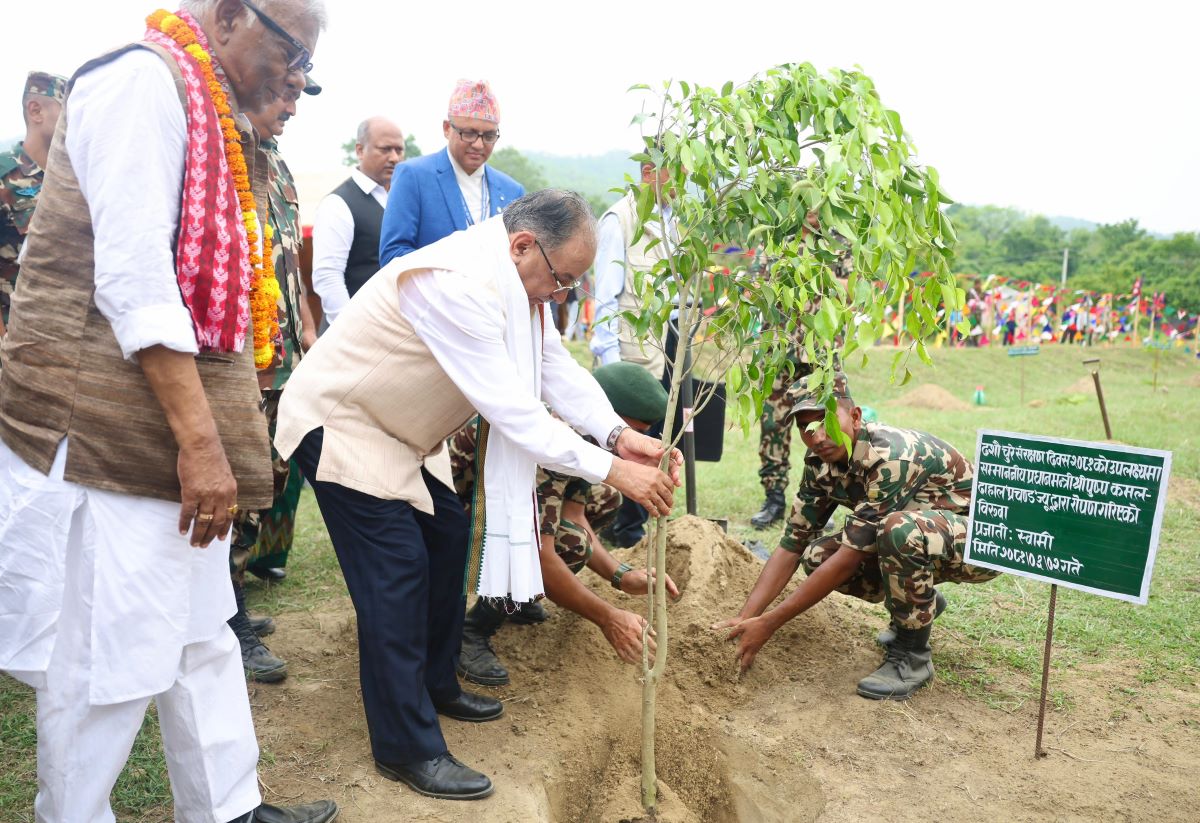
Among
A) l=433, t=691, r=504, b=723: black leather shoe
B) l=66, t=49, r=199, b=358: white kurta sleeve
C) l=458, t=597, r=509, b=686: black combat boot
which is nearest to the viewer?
l=66, t=49, r=199, b=358: white kurta sleeve

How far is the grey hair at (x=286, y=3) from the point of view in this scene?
6.50 ft

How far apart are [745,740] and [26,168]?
12.5 feet

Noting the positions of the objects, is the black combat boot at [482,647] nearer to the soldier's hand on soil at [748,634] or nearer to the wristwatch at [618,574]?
the wristwatch at [618,574]

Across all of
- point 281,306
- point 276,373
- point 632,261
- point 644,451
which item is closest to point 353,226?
point 281,306

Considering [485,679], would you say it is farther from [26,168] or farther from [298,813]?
[26,168]

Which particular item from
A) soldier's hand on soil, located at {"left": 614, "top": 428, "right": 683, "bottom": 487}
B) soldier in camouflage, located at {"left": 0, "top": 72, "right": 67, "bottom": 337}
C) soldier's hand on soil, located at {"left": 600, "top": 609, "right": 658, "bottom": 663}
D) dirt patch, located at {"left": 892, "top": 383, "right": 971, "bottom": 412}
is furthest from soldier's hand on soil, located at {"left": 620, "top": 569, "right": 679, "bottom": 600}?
dirt patch, located at {"left": 892, "top": 383, "right": 971, "bottom": 412}

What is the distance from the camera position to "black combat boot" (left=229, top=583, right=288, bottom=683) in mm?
3285

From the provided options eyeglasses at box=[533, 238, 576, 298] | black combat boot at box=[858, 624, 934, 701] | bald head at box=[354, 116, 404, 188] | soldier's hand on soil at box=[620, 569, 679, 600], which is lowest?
black combat boot at box=[858, 624, 934, 701]

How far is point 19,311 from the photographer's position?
193 cm

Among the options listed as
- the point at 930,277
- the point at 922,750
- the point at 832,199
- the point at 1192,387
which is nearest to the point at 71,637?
the point at 832,199

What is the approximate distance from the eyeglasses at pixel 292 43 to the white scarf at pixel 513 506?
26.8 inches

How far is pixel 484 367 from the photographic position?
243 cm

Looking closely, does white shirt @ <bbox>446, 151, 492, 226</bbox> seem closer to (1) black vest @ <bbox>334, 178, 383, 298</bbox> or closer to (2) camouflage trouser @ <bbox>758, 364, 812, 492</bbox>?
(1) black vest @ <bbox>334, 178, 383, 298</bbox>

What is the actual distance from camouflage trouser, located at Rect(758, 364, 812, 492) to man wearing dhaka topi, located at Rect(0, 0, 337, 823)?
4002mm
